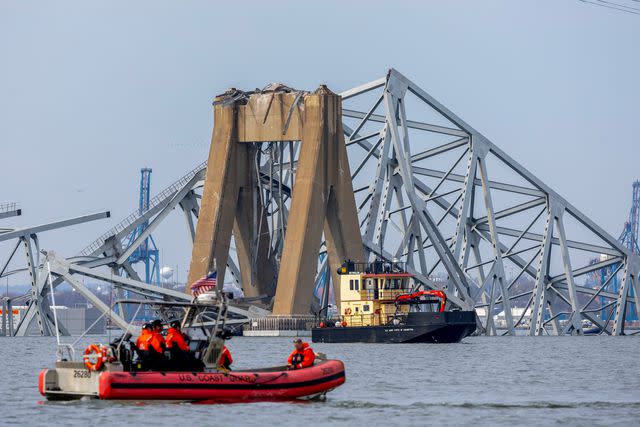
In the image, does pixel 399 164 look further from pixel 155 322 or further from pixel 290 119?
pixel 155 322

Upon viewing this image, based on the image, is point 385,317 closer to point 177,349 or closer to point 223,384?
point 223,384

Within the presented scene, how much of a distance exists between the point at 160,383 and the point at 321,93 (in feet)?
250

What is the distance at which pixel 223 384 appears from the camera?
53.0 m

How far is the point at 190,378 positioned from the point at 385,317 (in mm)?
57050

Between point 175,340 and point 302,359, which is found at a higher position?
point 175,340

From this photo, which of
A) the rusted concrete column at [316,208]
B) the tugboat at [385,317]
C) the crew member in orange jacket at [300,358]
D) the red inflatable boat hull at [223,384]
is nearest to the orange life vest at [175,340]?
the red inflatable boat hull at [223,384]

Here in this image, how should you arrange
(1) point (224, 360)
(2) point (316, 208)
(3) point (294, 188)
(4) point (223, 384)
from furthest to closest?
(3) point (294, 188) → (2) point (316, 208) → (1) point (224, 360) → (4) point (223, 384)

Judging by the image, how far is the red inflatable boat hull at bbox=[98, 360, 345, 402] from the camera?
52.0 metres

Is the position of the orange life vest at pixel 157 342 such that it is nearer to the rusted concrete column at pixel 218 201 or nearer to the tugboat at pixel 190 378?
the tugboat at pixel 190 378

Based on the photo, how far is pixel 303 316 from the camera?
125 m

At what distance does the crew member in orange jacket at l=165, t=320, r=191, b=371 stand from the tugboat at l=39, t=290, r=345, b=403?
24cm

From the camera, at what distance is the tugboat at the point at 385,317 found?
350 ft

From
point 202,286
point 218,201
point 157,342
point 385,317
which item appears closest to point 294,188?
point 218,201

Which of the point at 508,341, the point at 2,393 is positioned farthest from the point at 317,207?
the point at 2,393
